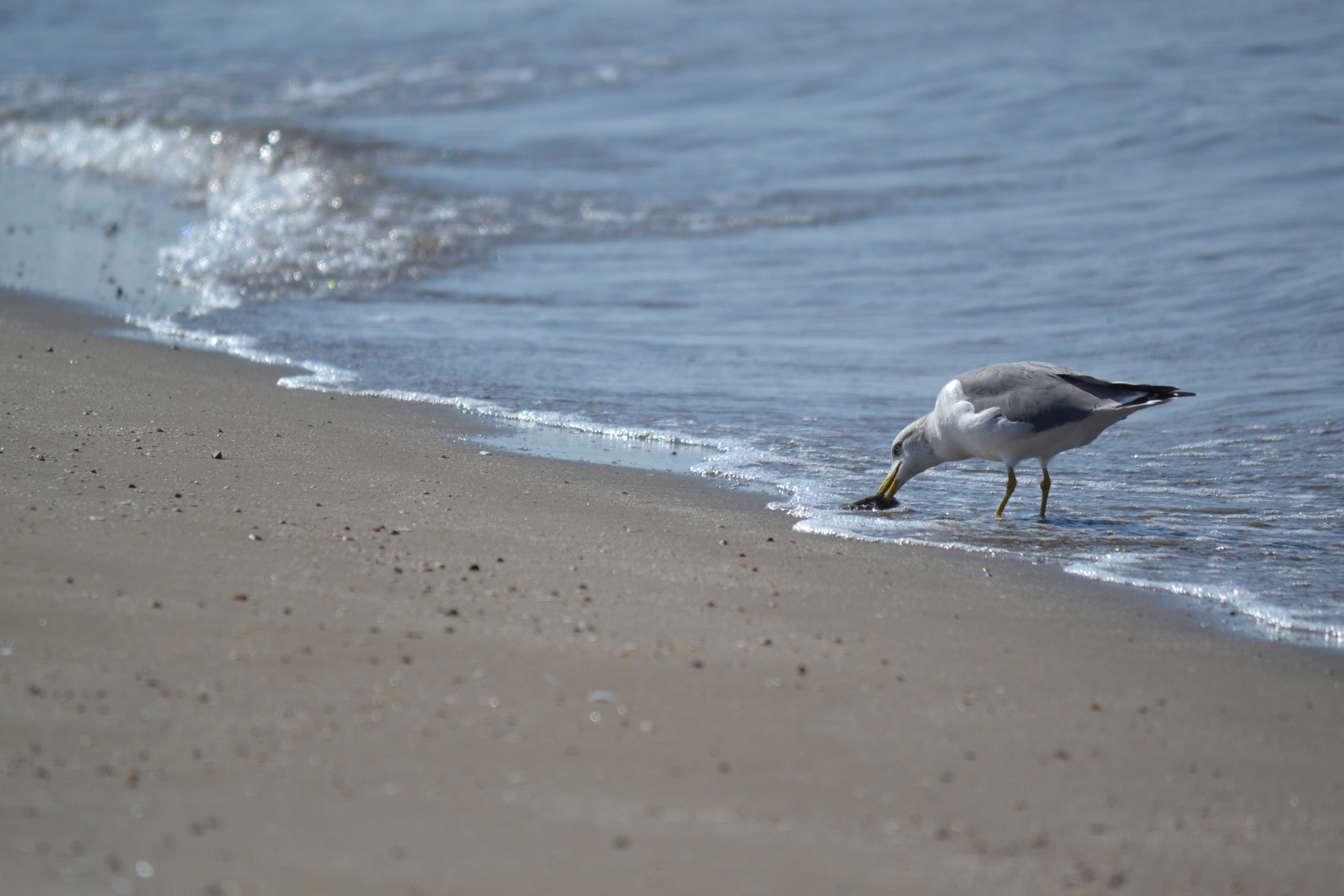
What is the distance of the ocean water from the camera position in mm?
5871

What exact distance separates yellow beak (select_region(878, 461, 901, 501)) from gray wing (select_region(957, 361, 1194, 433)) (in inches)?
16.2

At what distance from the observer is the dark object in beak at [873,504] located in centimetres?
520

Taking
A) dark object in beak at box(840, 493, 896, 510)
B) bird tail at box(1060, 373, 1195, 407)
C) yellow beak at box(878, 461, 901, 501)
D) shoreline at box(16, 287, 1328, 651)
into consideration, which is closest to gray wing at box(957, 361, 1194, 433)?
bird tail at box(1060, 373, 1195, 407)

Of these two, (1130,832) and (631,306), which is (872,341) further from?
(1130,832)

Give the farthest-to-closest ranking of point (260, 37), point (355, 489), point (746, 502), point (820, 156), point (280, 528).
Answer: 1. point (260, 37)
2. point (820, 156)
3. point (746, 502)
4. point (355, 489)
5. point (280, 528)

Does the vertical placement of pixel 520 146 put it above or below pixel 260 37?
below

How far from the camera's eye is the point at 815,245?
37.1ft

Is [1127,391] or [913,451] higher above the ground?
[1127,391]

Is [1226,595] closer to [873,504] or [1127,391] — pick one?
[1127,391]

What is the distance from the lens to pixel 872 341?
848 cm

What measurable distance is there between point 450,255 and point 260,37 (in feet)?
65.5

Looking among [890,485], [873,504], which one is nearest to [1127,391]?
[890,485]

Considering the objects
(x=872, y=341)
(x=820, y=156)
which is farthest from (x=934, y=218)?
(x=872, y=341)

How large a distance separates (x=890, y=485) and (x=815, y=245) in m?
6.16
